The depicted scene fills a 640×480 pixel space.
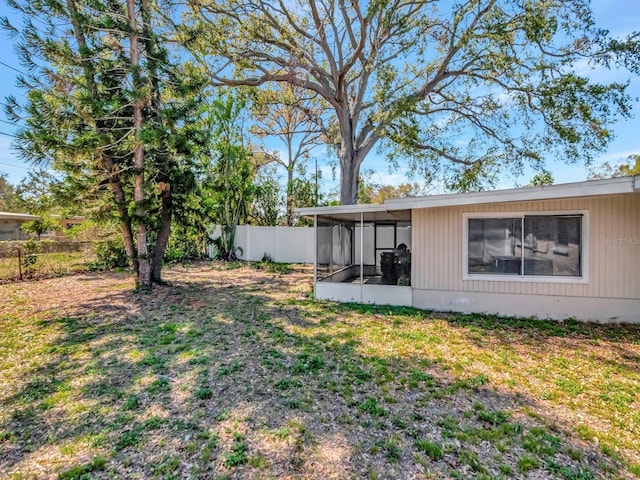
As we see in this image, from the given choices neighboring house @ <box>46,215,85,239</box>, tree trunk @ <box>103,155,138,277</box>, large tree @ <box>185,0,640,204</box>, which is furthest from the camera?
large tree @ <box>185,0,640,204</box>

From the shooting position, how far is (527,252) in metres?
6.46

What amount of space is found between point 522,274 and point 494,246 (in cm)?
74

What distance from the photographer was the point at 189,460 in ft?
8.16

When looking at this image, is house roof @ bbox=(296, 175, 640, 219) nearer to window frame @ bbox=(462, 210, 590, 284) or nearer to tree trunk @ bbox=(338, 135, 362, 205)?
window frame @ bbox=(462, 210, 590, 284)

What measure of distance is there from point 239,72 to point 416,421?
11.9 metres

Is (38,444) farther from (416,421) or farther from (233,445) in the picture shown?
(416,421)

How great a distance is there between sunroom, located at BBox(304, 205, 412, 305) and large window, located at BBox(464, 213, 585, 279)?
160 cm

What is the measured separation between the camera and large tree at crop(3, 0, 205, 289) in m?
6.68

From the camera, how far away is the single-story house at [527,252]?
5934 mm

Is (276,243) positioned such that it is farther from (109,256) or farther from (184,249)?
(109,256)

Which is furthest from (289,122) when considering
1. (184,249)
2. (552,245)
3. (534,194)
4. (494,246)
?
(552,245)

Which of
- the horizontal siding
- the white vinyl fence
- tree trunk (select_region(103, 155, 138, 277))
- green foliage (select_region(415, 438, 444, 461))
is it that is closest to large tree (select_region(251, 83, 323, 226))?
the white vinyl fence

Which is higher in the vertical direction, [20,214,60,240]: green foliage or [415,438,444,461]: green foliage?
[20,214,60,240]: green foliage

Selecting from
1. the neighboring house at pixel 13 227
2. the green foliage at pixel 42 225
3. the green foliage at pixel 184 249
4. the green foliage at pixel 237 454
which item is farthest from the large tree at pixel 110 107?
the neighboring house at pixel 13 227
